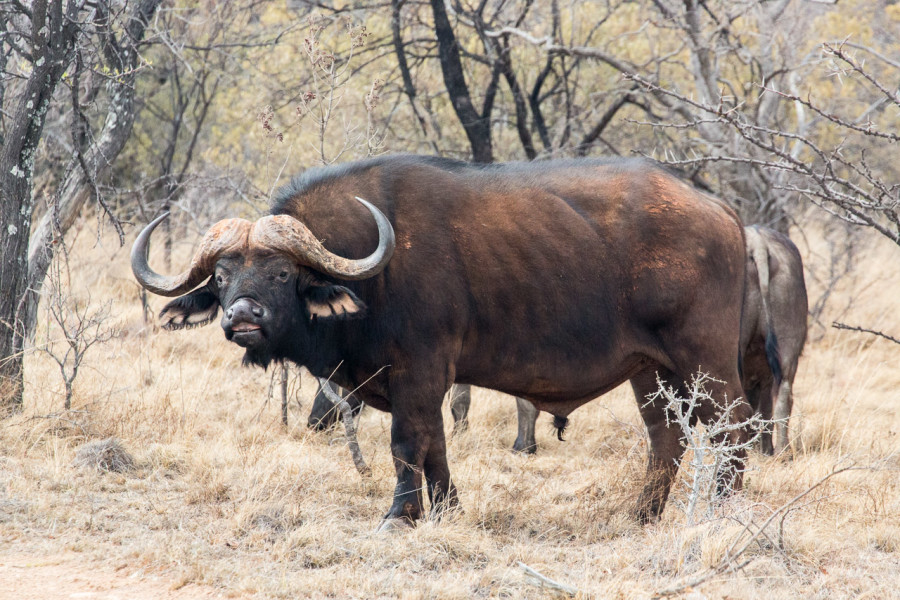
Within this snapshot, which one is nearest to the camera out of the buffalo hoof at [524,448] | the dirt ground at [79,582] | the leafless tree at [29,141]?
Answer: the dirt ground at [79,582]

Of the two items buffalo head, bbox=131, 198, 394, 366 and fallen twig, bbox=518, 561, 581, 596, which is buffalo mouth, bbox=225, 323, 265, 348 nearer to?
buffalo head, bbox=131, 198, 394, 366

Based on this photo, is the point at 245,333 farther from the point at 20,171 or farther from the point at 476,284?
the point at 20,171

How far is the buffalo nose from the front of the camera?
4.64 m

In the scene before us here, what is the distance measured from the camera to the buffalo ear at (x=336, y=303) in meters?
4.92

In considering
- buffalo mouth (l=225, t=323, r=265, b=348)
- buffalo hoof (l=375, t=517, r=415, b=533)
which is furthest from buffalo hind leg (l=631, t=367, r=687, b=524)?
buffalo mouth (l=225, t=323, r=265, b=348)

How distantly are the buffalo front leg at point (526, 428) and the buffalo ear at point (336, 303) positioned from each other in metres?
2.82

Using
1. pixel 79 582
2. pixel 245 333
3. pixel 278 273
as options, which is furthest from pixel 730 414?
pixel 79 582

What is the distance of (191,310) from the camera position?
529cm

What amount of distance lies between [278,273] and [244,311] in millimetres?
355

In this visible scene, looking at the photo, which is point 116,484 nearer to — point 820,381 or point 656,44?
point 820,381

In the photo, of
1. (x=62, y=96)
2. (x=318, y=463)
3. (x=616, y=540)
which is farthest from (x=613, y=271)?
(x=62, y=96)

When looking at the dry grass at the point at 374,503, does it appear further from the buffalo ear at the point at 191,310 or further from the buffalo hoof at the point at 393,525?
the buffalo ear at the point at 191,310

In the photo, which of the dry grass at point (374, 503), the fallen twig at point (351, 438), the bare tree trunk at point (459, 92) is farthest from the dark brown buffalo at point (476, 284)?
the bare tree trunk at point (459, 92)

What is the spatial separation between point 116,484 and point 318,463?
49.5 inches
